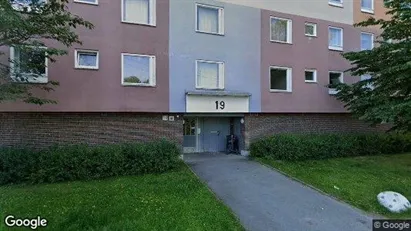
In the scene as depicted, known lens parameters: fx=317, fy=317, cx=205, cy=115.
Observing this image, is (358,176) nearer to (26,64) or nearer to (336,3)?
(336,3)

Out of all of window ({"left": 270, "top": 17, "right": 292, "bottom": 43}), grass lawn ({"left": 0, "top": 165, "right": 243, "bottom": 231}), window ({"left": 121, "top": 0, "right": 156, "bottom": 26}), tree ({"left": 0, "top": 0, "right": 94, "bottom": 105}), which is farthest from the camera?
window ({"left": 270, "top": 17, "right": 292, "bottom": 43})

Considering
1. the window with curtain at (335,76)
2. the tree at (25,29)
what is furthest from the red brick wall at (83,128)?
the window with curtain at (335,76)

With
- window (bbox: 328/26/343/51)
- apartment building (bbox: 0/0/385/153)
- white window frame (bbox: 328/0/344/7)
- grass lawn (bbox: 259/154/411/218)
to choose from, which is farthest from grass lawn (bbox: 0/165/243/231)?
white window frame (bbox: 328/0/344/7)

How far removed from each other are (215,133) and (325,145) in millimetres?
5153

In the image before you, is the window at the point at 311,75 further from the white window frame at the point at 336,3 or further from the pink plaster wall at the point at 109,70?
the pink plaster wall at the point at 109,70

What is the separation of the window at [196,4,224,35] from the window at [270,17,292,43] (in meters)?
2.69

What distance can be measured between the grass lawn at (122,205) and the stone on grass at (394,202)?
158 inches

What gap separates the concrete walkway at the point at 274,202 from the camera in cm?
684

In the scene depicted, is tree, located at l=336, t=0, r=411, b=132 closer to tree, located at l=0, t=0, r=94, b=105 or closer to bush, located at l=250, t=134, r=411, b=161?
bush, located at l=250, t=134, r=411, b=161

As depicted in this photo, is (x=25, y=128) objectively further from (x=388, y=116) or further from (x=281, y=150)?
(x=388, y=116)

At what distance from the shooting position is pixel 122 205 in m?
7.26

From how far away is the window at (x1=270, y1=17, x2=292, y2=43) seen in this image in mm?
15344

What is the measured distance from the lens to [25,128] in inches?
437

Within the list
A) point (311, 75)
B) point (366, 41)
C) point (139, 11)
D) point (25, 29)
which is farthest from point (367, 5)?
point (25, 29)
